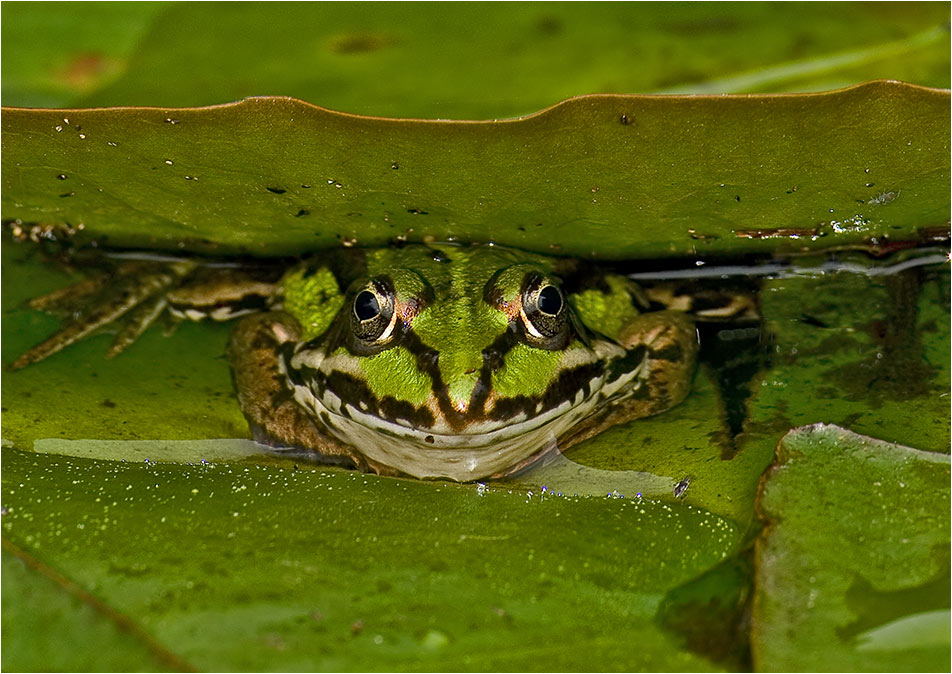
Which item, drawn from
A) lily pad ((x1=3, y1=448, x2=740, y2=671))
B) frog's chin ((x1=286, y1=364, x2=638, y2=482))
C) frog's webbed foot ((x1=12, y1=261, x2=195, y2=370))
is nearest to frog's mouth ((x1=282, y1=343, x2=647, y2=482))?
frog's chin ((x1=286, y1=364, x2=638, y2=482))

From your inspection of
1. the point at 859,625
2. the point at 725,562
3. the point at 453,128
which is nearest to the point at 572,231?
the point at 453,128

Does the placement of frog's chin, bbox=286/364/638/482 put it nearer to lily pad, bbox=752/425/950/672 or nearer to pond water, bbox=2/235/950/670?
pond water, bbox=2/235/950/670

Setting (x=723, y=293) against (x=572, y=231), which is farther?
(x=723, y=293)

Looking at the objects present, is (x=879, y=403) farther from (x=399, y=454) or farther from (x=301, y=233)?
(x=301, y=233)

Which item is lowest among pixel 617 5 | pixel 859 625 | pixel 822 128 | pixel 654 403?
pixel 859 625

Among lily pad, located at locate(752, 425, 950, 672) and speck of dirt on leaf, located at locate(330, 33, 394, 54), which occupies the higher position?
speck of dirt on leaf, located at locate(330, 33, 394, 54)

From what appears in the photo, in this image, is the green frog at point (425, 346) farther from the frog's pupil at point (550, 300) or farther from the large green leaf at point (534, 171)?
the large green leaf at point (534, 171)

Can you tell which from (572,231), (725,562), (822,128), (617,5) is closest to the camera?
(725,562)

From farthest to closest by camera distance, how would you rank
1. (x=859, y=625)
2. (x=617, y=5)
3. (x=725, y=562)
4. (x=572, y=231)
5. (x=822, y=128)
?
(x=617, y=5)
(x=572, y=231)
(x=822, y=128)
(x=725, y=562)
(x=859, y=625)
